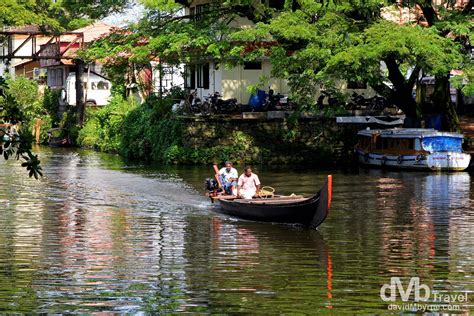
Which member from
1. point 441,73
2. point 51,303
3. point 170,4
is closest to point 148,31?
point 170,4

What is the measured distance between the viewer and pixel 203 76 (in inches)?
2213

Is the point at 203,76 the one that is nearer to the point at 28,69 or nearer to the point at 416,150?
the point at 416,150

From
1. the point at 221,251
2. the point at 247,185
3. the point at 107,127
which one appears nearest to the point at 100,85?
the point at 107,127

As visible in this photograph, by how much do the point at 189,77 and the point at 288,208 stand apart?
3127 centimetres

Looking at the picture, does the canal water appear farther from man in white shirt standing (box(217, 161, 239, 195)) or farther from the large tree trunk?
the large tree trunk

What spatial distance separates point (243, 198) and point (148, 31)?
60.3 feet

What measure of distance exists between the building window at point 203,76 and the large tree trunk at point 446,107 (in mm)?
13288

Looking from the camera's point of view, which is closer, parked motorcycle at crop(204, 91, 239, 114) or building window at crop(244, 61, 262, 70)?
parked motorcycle at crop(204, 91, 239, 114)

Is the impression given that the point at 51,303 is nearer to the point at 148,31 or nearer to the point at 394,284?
the point at 394,284

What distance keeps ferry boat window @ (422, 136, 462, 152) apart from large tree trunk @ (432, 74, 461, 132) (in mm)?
2280

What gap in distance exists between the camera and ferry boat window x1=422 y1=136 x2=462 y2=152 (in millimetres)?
45000

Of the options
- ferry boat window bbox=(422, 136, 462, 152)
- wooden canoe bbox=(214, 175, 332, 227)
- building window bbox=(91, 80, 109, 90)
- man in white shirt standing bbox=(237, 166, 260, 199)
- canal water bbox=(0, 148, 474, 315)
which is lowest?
canal water bbox=(0, 148, 474, 315)

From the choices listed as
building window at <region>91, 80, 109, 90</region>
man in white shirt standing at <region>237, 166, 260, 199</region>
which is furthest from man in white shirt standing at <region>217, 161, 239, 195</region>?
building window at <region>91, 80, 109, 90</region>

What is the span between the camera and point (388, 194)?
1459 inches
